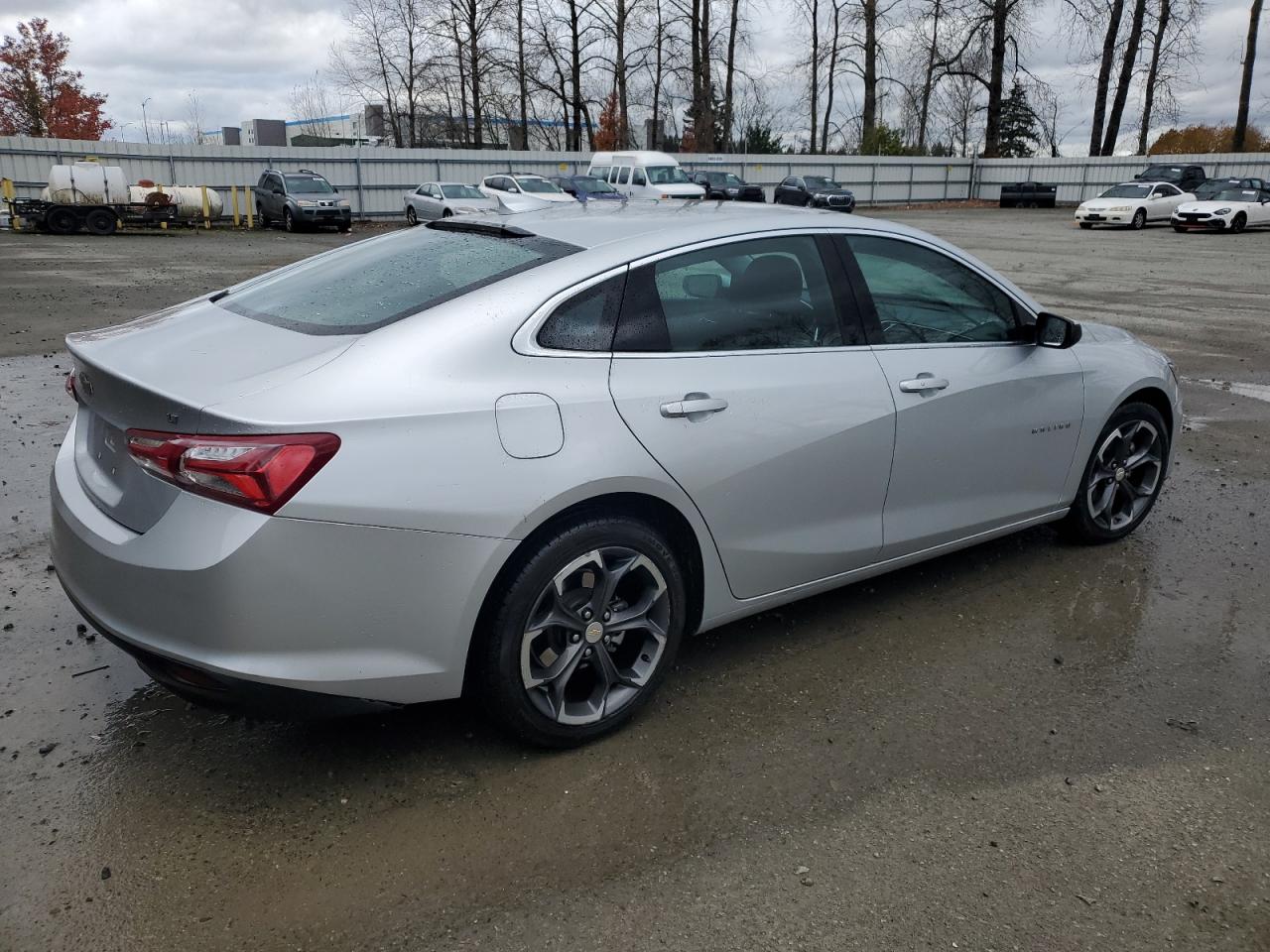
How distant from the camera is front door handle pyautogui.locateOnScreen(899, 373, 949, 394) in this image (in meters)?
3.74

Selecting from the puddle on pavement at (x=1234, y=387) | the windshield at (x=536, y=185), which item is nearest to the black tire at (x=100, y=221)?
the windshield at (x=536, y=185)

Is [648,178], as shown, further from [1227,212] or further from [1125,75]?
[1125,75]

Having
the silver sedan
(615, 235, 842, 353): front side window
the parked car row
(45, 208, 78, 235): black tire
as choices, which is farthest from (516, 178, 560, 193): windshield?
(615, 235, 842, 353): front side window

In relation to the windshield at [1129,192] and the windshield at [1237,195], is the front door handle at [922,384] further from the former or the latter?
the windshield at [1129,192]

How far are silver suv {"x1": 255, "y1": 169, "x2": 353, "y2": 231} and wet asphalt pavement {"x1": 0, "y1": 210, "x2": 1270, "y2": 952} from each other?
86.5 ft

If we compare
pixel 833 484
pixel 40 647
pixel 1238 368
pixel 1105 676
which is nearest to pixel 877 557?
pixel 833 484

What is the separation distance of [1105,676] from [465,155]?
125 ft

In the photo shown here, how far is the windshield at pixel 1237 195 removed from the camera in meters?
30.8

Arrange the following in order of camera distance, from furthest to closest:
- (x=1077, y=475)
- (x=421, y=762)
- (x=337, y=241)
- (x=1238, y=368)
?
1. (x=337, y=241)
2. (x=1238, y=368)
3. (x=1077, y=475)
4. (x=421, y=762)

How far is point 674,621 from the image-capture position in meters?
3.29

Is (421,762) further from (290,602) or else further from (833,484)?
(833,484)

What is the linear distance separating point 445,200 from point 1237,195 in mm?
23904

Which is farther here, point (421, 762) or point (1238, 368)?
point (1238, 368)

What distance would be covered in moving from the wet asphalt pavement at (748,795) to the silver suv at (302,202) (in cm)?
2636
